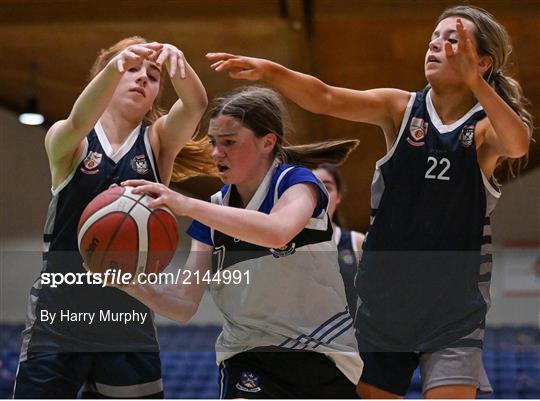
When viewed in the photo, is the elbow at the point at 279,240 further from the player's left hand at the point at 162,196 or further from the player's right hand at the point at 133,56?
the player's right hand at the point at 133,56

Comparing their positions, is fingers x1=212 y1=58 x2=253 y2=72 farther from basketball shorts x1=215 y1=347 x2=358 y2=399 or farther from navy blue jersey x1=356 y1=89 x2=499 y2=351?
basketball shorts x1=215 y1=347 x2=358 y2=399

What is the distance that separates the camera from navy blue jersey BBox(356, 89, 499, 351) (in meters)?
2.53

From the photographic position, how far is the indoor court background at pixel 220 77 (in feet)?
13.0

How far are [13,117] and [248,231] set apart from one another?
5.52 meters

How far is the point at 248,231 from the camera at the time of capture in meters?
2.26

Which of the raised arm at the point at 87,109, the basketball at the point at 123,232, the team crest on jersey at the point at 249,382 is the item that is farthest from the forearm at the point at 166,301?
the raised arm at the point at 87,109

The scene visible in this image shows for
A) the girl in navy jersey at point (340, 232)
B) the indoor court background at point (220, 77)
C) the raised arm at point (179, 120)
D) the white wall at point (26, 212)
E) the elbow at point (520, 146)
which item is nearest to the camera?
the elbow at point (520, 146)

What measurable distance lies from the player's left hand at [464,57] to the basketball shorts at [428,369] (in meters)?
0.74

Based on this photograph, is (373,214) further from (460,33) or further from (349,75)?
(349,75)

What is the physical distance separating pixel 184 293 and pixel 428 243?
27.5 inches

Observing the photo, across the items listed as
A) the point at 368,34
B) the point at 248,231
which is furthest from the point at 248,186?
the point at 368,34

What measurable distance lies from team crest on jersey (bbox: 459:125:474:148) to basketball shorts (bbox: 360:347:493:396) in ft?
1.87

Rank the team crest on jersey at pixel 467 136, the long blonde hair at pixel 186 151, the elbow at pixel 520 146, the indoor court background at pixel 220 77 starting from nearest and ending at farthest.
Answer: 1. the elbow at pixel 520 146
2. the team crest on jersey at pixel 467 136
3. the long blonde hair at pixel 186 151
4. the indoor court background at pixel 220 77

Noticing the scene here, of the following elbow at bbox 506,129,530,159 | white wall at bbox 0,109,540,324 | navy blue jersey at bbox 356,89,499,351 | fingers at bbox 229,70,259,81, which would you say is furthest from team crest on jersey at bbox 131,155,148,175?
elbow at bbox 506,129,530,159
